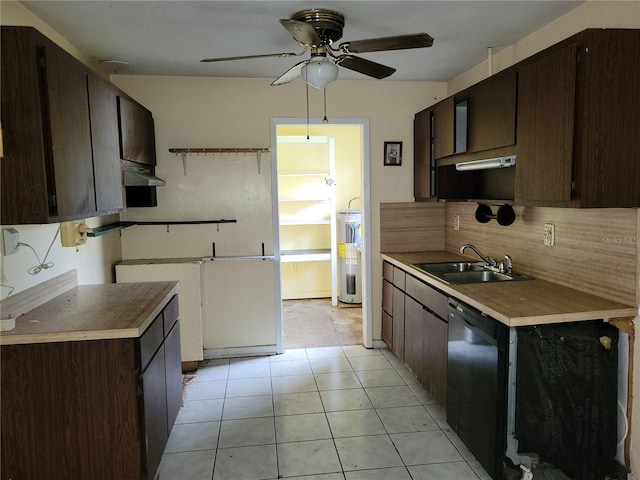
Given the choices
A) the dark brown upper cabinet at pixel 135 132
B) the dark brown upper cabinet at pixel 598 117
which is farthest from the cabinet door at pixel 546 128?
the dark brown upper cabinet at pixel 135 132

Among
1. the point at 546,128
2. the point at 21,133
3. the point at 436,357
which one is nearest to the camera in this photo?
the point at 21,133

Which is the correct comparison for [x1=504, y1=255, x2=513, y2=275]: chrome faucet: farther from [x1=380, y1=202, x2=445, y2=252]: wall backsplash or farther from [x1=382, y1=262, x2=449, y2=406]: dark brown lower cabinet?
[x1=380, y1=202, x2=445, y2=252]: wall backsplash

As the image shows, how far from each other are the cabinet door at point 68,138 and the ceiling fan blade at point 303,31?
102 centimetres

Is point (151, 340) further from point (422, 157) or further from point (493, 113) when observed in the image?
point (422, 157)

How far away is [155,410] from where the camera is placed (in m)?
2.21

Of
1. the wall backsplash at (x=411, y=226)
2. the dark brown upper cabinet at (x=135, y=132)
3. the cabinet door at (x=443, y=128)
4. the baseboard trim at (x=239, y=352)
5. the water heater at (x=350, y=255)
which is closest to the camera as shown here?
the dark brown upper cabinet at (x=135, y=132)

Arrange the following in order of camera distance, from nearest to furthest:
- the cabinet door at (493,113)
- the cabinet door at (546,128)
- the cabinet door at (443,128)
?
the cabinet door at (546,128), the cabinet door at (493,113), the cabinet door at (443,128)

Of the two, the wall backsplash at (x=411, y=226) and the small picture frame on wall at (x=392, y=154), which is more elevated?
the small picture frame on wall at (x=392, y=154)

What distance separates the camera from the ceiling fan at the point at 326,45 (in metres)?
1.94

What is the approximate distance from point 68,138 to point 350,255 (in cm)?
390

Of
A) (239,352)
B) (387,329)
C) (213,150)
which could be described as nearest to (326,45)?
(213,150)

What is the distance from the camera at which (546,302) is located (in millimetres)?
2168

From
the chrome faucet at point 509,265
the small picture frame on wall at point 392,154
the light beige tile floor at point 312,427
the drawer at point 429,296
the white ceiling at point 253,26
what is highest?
the white ceiling at point 253,26

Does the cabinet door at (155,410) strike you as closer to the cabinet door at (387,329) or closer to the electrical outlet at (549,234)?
the cabinet door at (387,329)
